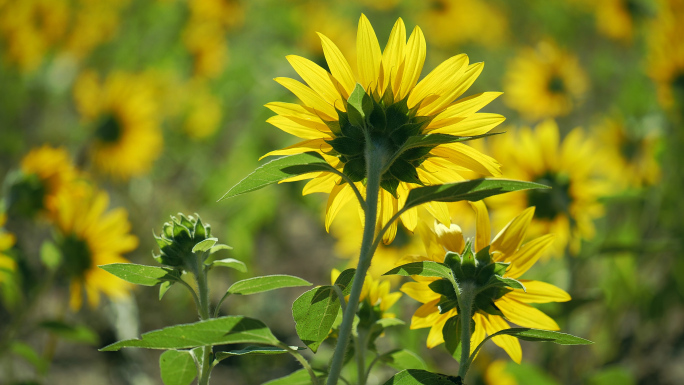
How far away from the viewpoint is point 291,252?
299 cm

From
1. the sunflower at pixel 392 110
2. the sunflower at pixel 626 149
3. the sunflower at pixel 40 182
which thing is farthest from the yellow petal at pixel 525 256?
the sunflower at pixel 626 149

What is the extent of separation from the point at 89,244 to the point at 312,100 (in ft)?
3.33

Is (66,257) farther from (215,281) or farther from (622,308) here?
(622,308)

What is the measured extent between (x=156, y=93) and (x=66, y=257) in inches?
59.5

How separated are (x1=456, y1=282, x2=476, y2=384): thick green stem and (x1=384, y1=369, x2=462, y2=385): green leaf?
0.06 feet

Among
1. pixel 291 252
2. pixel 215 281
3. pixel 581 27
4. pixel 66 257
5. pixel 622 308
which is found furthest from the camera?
pixel 581 27

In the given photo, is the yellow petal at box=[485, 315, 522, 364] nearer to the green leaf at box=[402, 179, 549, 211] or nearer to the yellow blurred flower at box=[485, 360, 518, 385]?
the green leaf at box=[402, 179, 549, 211]

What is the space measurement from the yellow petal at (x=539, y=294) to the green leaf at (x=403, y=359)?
14cm

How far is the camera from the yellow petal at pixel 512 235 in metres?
0.63

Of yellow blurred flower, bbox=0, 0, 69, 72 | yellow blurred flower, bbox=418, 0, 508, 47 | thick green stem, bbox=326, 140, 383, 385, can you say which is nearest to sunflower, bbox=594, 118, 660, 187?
yellow blurred flower, bbox=418, 0, 508, 47

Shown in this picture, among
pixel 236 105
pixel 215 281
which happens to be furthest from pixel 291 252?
pixel 236 105

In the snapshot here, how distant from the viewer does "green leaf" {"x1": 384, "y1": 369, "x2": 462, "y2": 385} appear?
490 millimetres

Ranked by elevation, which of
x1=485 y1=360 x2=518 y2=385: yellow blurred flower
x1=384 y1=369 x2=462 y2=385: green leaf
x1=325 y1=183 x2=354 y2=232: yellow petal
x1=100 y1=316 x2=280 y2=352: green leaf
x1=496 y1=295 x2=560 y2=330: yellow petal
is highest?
x1=325 y1=183 x2=354 y2=232: yellow petal

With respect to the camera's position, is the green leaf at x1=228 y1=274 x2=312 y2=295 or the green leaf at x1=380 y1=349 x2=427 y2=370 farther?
the green leaf at x1=380 y1=349 x2=427 y2=370
